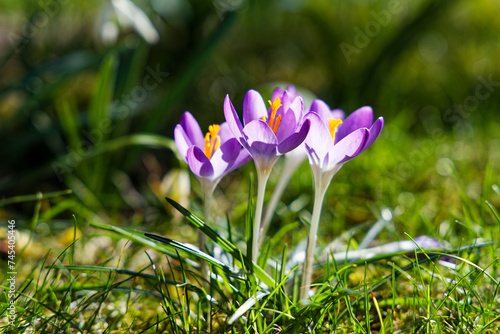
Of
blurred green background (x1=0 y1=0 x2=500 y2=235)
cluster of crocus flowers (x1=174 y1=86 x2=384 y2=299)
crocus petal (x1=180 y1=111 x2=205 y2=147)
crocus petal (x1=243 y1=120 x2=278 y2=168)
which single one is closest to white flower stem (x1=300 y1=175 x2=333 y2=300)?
cluster of crocus flowers (x1=174 y1=86 x2=384 y2=299)

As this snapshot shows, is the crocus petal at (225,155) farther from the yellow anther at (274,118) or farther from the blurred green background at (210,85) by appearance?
the blurred green background at (210,85)

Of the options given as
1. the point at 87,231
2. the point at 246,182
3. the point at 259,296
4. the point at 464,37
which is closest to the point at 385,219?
the point at 259,296

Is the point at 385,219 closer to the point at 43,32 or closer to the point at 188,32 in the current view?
the point at 188,32

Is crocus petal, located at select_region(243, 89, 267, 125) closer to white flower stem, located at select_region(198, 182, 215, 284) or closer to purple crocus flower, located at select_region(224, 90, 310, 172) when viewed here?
purple crocus flower, located at select_region(224, 90, 310, 172)

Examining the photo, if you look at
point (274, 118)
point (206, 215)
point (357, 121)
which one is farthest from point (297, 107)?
point (206, 215)

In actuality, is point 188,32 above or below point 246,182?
above

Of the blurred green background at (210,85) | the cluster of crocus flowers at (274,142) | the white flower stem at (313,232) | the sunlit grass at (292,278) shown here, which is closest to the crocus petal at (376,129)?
Result: the cluster of crocus flowers at (274,142)
